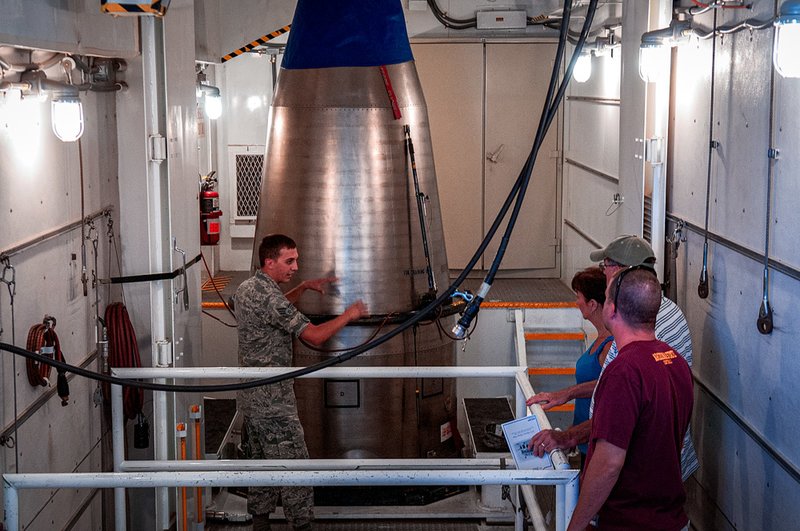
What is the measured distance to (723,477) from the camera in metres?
5.23

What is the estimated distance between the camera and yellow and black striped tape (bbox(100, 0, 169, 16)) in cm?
440

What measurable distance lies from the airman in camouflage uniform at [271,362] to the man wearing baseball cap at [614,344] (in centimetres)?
160

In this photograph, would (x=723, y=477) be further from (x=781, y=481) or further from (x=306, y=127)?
(x=306, y=127)

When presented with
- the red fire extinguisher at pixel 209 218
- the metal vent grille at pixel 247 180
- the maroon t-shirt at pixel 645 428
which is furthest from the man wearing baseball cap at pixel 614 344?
the metal vent grille at pixel 247 180

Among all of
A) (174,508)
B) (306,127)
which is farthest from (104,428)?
(306,127)

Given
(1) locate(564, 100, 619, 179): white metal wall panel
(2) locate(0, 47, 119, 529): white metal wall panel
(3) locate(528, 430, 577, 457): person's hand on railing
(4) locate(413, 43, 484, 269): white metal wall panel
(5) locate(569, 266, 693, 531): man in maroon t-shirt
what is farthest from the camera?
(4) locate(413, 43, 484, 269): white metal wall panel

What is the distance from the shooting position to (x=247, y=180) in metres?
10.2

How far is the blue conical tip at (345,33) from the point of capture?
6133 millimetres

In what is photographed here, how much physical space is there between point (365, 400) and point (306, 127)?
5.86 feet

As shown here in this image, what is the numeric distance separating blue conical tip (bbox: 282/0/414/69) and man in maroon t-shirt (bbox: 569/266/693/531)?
129 inches

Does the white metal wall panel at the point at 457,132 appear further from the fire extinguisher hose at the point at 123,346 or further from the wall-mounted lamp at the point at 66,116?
the wall-mounted lamp at the point at 66,116

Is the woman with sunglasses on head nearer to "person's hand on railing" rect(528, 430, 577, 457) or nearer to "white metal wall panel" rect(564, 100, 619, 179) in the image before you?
"person's hand on railing" rect(528, 430, 577, 457)

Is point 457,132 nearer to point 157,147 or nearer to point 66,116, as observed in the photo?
point 157,147

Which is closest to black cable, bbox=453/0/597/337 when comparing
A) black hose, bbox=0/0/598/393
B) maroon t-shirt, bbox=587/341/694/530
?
black hose, bbox=0/0/598/393
